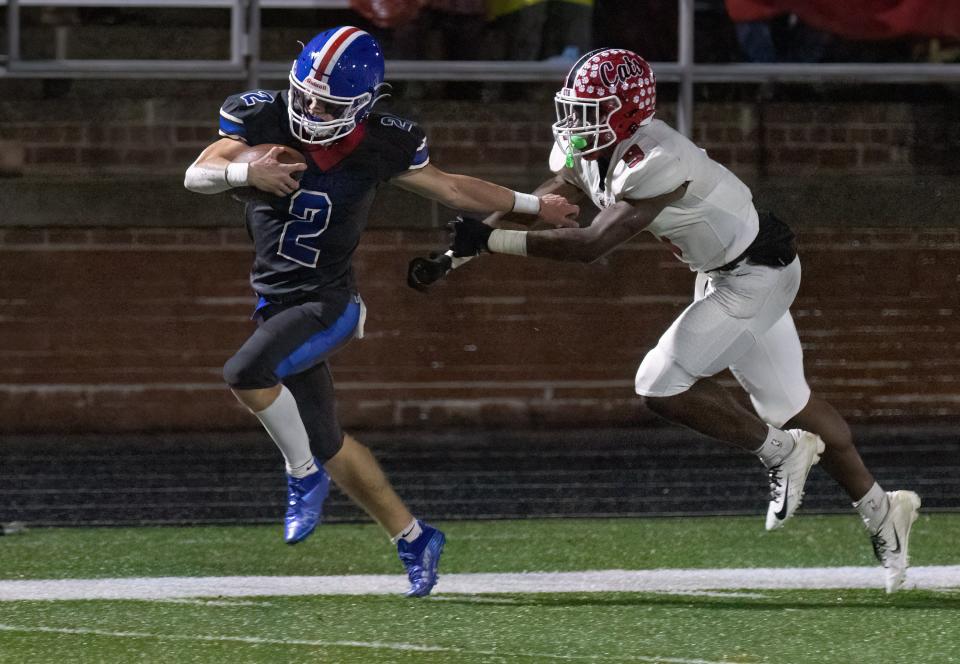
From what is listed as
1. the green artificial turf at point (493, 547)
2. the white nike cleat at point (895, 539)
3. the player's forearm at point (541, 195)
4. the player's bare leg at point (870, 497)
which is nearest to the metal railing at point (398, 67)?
the green artificial turf at point (493, 547)

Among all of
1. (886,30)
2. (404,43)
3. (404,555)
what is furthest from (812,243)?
(404,555)

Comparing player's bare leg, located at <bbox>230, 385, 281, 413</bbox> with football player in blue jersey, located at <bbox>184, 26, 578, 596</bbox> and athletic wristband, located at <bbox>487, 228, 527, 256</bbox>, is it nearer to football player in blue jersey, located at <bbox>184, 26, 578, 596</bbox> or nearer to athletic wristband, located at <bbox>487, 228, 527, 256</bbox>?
football player in blue jersey, located at <bbox>184, 26, 578, 596</bbox>

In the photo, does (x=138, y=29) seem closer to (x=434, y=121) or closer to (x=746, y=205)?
(x=434, y=121)

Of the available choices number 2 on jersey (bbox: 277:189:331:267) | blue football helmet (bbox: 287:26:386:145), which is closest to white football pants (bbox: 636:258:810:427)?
number 2 on jersey (bbox: 277:189:331:267)

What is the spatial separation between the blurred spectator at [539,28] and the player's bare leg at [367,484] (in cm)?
465

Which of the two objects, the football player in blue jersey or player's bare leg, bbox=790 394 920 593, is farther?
player's bare leg, bbox=790 394 920 593

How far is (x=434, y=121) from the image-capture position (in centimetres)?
1033

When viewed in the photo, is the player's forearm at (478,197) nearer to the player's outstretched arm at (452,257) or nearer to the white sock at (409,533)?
the player's outstretched arm at (452,257)

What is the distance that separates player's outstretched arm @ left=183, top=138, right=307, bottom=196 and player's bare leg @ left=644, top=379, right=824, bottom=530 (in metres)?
1.39

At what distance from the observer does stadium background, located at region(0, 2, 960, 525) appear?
10258 mm

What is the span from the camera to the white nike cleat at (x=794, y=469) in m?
6.07

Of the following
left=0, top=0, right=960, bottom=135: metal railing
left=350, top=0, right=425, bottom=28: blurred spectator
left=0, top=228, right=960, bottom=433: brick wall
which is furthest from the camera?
left=0, top=228, right=960, bottom=433: brick wall

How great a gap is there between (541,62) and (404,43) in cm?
74

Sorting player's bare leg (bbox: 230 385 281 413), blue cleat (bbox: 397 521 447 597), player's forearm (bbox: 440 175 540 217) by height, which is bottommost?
blue cleat (bbox: 397 521 447 597)
